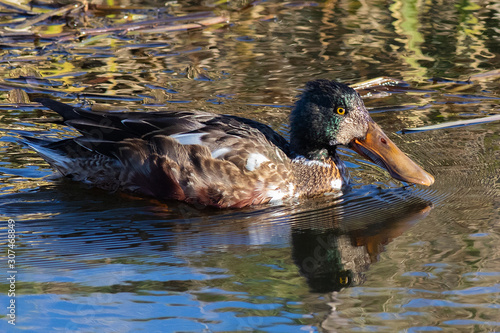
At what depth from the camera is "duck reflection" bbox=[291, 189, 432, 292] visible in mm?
5059

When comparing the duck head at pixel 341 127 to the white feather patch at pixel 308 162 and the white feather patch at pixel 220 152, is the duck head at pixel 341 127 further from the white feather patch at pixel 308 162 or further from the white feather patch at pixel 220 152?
the white feather patch at pixel 220 152

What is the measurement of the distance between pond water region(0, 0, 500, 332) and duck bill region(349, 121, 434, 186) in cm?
16

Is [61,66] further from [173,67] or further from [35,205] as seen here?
[35,205]

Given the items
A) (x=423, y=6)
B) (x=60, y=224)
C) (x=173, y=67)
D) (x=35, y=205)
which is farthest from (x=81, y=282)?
(x=423, y=6)

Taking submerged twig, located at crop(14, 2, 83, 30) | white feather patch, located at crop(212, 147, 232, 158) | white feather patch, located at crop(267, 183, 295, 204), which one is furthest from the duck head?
submerged twig, located at crop(14, 2, 83, 30)

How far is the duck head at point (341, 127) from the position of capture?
669cm

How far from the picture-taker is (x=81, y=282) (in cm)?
484

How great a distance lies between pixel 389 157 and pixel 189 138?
1.83 m

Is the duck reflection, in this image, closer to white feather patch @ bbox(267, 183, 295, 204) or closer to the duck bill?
the duck bill

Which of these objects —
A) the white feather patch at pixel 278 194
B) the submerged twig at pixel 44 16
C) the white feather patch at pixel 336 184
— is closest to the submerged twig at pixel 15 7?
the submerged twig at pixel 44 16

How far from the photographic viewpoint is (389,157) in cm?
672

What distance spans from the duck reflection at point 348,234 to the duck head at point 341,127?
0.29 meters

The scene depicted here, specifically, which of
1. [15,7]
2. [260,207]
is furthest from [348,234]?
[15,7]

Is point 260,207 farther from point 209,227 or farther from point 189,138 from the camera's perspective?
point 189,138
